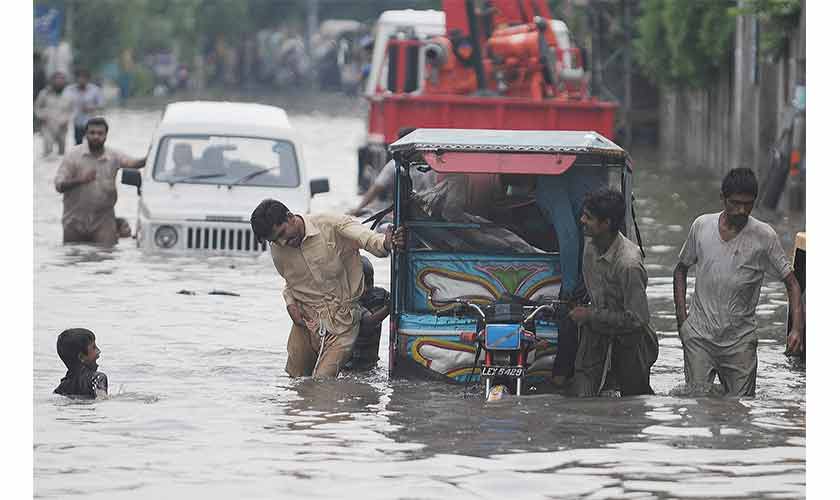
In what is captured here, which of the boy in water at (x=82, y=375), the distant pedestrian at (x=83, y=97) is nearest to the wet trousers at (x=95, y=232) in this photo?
the boy in water at (x=82, y=375)

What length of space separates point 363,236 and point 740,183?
87.6 inches

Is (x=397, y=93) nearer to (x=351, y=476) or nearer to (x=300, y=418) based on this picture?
(x=300, y=418)

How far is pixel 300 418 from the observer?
33.7 feet

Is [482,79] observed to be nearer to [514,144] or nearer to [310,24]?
[514,144]

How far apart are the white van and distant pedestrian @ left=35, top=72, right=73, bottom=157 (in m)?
14.6

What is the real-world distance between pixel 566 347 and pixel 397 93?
1509 centimetres

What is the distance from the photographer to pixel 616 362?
1065cm

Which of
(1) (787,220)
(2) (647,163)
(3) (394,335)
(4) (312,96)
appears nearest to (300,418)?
(3) (394,335)

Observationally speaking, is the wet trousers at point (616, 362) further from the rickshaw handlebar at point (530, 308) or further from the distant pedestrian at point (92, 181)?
the distant pedestrian at point (92, 181)

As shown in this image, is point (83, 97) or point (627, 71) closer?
point (83, 97)

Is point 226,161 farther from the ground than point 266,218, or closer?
farther from the ground

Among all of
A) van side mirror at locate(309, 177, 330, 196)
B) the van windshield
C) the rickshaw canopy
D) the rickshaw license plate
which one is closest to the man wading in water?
the rickshaw canopy

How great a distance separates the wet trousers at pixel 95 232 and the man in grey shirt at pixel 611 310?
8658mm

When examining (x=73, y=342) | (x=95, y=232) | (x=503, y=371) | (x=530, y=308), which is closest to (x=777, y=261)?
(x=530, y=308)
